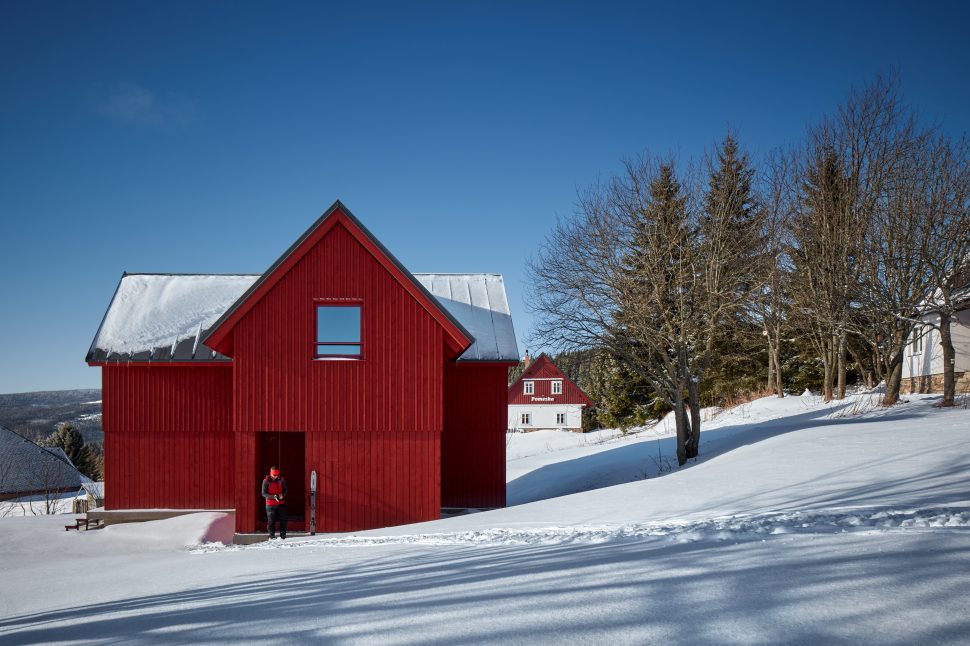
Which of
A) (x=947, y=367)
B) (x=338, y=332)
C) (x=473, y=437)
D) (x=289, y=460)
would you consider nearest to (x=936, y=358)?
(x=947, y=367)

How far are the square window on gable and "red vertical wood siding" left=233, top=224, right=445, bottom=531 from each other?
0.18m

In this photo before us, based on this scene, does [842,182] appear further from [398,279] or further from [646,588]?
[646,588]

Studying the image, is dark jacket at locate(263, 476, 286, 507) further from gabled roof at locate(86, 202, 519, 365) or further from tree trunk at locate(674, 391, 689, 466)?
tree trunk at locate(674, 391, 689, 466)

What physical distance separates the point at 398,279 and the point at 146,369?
300 inches

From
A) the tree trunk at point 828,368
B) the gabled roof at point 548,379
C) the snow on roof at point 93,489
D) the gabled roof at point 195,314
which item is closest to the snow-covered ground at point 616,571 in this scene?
the gabled roof at point 195,314

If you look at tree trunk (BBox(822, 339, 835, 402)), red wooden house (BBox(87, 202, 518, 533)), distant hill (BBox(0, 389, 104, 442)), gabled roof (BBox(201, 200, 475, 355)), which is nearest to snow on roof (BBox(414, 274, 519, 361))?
red wooden house (BBox(87, 202, 518, 533))

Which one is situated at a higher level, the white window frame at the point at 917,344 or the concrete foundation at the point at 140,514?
the white window frame at the point at 917,344

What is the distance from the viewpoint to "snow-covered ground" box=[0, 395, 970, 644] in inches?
198

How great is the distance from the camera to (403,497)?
15531 millimetres

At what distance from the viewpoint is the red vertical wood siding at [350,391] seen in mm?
15305

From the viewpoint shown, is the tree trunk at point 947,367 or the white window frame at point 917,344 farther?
the white window frame at point 917,344

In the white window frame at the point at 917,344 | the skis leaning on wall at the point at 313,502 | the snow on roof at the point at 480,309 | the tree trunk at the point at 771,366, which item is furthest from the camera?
the tree trunk at the point at 771,366

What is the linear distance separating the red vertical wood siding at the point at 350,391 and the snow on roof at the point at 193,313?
8.67ft

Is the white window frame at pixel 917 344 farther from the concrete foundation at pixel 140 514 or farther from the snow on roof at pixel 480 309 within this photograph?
the concrete foundation at pixel 140 514
